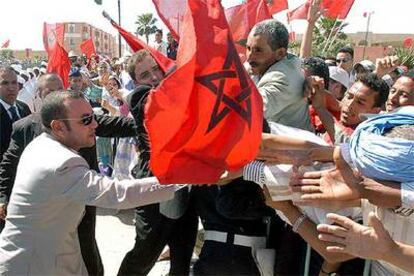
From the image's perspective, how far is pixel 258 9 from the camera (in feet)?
13.9

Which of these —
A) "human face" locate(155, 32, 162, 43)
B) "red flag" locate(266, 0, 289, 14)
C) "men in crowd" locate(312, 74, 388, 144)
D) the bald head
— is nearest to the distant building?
"human face" locate(155, 32, 162, 43)

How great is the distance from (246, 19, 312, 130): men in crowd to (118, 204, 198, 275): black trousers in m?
0.81

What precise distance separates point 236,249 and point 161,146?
2.45 feet

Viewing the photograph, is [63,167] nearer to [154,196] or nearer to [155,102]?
[154,196]

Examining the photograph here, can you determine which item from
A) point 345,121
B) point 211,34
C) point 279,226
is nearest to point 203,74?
point 211,34

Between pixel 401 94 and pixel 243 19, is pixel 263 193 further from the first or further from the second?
pixel 243 19

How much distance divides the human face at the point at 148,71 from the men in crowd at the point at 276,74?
0.80 m

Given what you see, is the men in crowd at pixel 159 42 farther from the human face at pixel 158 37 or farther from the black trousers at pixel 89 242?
the black trousers at pixel 89 242

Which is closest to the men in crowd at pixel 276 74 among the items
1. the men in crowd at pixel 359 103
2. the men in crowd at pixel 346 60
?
the men in crowd at pixel 359 103

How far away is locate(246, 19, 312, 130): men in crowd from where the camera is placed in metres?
2.29

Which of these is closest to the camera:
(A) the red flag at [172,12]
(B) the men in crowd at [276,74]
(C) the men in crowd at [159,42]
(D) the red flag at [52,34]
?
(B) the men in crowd at [276,74]

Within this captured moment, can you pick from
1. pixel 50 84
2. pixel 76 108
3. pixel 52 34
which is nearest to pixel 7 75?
pixel 50 84

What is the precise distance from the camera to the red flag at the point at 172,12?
12.6ft

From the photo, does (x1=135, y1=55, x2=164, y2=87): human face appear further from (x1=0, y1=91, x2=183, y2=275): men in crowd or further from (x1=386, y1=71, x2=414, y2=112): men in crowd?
(x1=386, y1=71, x2=414, y2=112): men in crowd
